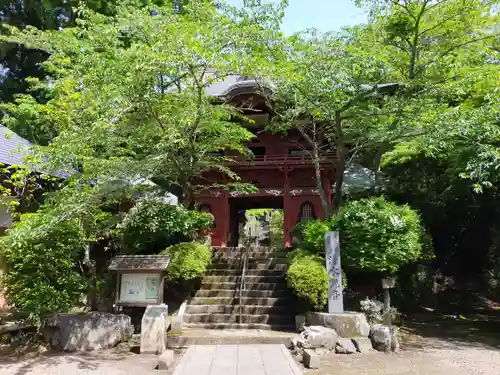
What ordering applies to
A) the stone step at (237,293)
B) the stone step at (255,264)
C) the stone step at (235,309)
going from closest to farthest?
the stone step at (235,309), the stone step at (237,293), the stone step at (255,264)

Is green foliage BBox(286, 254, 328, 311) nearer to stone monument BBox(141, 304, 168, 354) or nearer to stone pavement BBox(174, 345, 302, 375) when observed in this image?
stone monument BBox(141, 304, 168, 354)

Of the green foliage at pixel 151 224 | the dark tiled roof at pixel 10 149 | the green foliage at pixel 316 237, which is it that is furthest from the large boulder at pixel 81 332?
the green foliage at pixel 316 237

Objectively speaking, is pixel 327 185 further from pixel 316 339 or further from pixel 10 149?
pixel 10 149

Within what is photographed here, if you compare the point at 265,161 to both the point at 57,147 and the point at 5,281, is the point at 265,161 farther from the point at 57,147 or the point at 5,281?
the point at 5,281

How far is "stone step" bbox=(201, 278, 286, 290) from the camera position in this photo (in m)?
10.8

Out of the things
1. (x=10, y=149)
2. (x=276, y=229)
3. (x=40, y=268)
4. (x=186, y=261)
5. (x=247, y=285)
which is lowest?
(x=247, y=285)

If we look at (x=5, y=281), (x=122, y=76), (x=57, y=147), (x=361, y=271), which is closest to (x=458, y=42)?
(x=361, y=271)

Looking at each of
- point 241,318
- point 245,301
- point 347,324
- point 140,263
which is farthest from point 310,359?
point 140,263

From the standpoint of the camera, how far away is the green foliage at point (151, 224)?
10.4m

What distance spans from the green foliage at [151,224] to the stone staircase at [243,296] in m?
1.82

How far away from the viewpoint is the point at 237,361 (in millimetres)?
4211

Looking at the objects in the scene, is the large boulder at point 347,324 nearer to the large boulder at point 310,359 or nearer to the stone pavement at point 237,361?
the large boulder at point 310,359

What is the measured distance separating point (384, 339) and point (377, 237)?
2.54 meters

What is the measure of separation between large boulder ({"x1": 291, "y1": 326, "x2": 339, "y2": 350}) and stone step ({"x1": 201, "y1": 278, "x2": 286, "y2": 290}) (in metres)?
2.91
